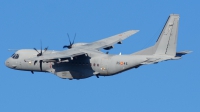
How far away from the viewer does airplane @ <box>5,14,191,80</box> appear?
80000mm

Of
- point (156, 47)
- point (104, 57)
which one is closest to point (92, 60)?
point (104, 57)

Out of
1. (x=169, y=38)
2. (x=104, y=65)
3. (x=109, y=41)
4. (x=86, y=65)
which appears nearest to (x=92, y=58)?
(x=86, y=65)

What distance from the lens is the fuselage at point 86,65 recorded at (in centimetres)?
8125

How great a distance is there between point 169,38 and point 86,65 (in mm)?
9101

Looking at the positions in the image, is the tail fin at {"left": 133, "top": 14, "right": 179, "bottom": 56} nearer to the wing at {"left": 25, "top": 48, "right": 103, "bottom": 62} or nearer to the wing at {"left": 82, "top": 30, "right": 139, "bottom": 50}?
the wing at {"left": 25, "top": 48, "right": 103, "bottom": 62}

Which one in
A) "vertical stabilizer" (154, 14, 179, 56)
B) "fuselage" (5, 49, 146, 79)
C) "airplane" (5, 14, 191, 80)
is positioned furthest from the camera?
"fuselage" (5, 49, 146, 79)

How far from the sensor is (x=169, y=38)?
263 feet

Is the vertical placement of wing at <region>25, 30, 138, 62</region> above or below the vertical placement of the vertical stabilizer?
below

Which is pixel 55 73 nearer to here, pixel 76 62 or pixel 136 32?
pixel 76 62

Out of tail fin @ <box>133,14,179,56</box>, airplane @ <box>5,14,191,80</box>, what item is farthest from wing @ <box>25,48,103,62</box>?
tail fin @ <box>133,14,179,56</box>

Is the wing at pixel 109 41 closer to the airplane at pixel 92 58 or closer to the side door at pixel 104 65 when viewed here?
the airplane at pixel 92 58

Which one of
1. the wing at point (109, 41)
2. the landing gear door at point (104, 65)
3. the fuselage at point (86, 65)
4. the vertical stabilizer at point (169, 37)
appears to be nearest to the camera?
the vertical stabilizer at point (169, 37)

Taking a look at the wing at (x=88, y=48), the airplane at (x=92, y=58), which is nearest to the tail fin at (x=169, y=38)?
the airplane at (x=92, y=58)

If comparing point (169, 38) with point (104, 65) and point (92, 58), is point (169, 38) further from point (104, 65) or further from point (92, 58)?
point (92, 58)
